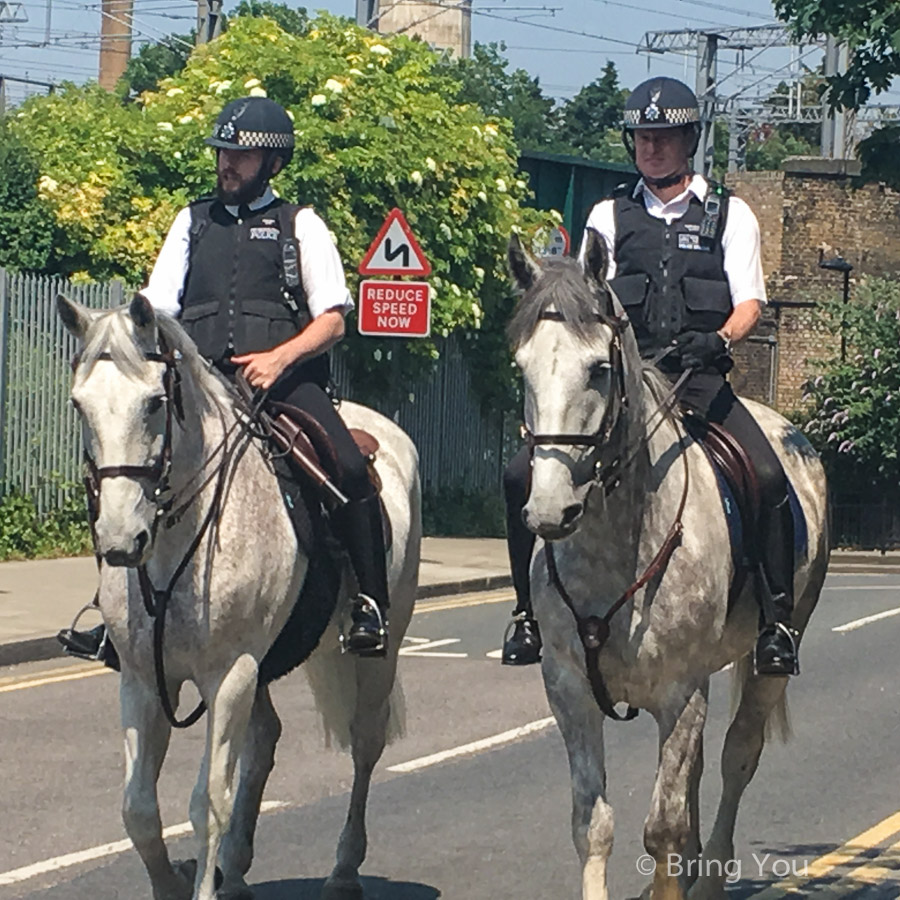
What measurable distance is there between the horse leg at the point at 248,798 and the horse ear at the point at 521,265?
6.80ft

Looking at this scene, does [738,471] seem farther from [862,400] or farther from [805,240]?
[805,240]

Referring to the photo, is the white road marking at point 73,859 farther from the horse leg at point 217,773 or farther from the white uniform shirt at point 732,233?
the white uniform shirt at point 732,233

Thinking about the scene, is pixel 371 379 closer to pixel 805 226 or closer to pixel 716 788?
pixel 716 788

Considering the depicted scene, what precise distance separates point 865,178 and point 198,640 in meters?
3.28

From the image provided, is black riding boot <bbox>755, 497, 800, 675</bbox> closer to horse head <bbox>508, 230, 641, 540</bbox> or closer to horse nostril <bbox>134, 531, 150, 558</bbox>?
horse head <bbox>508, 230, 641, 540</bbox>

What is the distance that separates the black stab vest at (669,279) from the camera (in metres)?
7.43

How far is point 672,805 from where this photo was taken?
6.73m

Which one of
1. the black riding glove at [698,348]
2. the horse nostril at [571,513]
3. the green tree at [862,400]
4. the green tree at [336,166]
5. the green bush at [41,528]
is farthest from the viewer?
the green tree at [862,400]

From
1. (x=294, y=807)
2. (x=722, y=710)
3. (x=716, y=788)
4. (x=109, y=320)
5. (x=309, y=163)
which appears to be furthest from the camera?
(x=309, y=163)

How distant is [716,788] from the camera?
34.1 feet

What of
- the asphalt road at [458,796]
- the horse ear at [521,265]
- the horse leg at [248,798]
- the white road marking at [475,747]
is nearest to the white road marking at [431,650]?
the asphalt road at [458,796]

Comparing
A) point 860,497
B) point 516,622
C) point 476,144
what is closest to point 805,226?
point 860,497

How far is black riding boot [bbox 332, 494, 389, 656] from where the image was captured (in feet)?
24.9

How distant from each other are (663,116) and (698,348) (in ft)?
2.85
